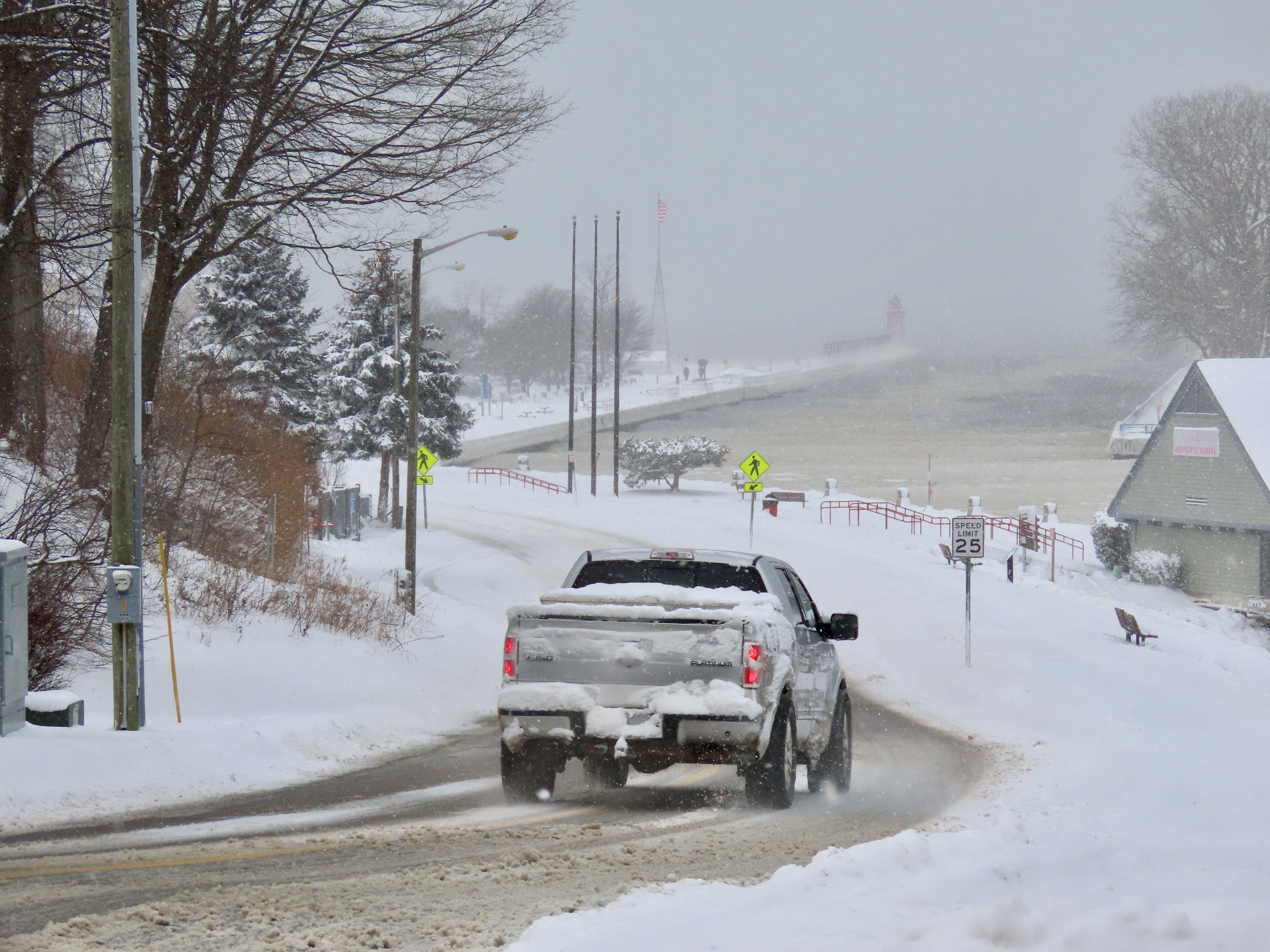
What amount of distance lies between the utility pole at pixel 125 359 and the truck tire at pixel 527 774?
142 inches

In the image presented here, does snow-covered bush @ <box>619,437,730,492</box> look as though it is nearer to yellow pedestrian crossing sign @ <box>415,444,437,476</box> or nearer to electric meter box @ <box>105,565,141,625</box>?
yellow pedestrian crossing sign @ <box>415,444,437,476</box>

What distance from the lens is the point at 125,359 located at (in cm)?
1045

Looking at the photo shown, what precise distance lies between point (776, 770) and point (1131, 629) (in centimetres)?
2096

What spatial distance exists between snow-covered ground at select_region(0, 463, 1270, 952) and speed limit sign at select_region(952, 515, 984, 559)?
2.12 m

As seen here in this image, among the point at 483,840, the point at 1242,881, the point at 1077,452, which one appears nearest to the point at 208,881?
the point at 483,840

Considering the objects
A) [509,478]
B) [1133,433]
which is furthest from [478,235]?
[1133,433]

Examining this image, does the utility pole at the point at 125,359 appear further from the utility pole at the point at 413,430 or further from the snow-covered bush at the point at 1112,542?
the snow-covered bush at the point at 1112,542

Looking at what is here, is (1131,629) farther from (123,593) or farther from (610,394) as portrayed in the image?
(610,394)

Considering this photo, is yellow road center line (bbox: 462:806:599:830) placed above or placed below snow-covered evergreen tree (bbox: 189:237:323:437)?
below

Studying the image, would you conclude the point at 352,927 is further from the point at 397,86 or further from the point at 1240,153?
the point at 1240,153

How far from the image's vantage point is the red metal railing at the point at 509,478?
208 feet

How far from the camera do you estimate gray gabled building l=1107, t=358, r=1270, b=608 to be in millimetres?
44188

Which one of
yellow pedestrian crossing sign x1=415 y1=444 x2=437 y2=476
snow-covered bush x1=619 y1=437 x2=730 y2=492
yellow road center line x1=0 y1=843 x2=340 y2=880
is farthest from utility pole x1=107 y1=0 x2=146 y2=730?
snow-covered bush x1=619 y1=437 x2=730 y2=492

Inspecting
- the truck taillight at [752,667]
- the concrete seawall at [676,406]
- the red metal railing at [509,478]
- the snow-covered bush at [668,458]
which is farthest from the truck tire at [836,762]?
the red metal railing at [509,478]
